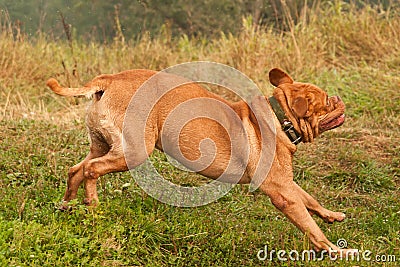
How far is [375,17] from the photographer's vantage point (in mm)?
11203

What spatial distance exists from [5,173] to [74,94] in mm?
1749

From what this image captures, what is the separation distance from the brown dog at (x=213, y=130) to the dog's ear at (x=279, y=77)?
237 mm

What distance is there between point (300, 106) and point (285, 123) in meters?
0.19

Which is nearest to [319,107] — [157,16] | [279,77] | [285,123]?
[285,123]

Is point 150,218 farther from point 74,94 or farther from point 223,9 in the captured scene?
point 223,9

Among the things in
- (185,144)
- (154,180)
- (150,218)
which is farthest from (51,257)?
(154,180)

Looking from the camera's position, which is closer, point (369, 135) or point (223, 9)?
point (369, 135)

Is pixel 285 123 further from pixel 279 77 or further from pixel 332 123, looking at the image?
pixel 279 77

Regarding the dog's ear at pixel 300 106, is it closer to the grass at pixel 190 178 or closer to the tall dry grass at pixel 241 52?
the grass at pixel 190 178

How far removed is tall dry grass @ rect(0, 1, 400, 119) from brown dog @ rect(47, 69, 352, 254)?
178 inches

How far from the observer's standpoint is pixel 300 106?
4.86 m

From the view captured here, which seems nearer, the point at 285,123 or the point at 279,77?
the point at 285,123

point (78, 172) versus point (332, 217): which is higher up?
point (78, 172)

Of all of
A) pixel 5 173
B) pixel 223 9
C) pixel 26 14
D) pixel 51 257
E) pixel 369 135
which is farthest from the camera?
pixel 223 9
